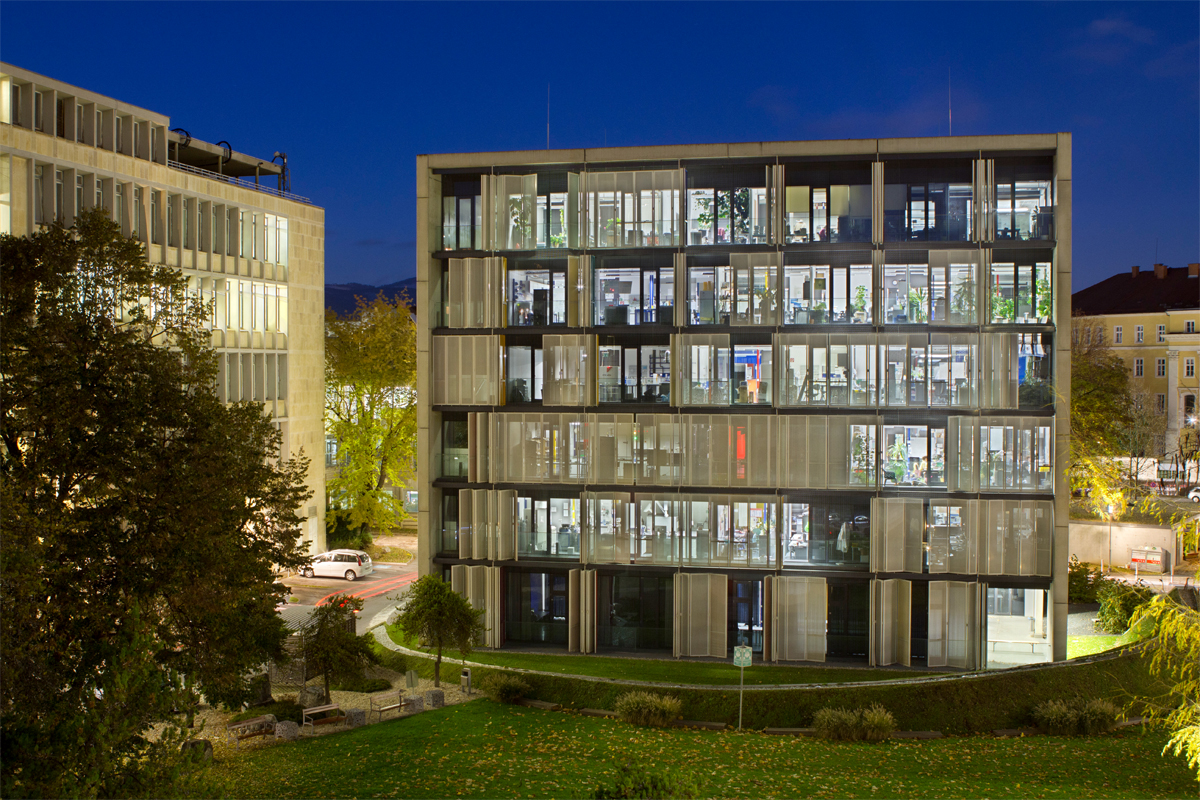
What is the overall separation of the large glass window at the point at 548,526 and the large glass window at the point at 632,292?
586 cm

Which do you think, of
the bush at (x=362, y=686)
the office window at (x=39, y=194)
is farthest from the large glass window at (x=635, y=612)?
the office window at (x=39, y=194)

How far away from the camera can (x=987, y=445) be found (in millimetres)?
27406

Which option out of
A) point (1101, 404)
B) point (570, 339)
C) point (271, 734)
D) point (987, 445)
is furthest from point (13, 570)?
point (1101, 404)

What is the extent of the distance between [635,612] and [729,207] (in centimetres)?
1294

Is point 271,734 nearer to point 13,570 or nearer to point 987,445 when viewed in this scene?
point 13,570

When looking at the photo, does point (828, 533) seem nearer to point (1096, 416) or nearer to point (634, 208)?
point (634, 208)

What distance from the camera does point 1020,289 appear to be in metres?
27.6

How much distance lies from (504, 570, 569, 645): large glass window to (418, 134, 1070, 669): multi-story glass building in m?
0.09

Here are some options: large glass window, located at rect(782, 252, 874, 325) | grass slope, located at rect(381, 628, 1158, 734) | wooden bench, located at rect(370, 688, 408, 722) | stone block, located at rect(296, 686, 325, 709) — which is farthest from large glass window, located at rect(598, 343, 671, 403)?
stone block, located at rect(296, 686, 325, 709)

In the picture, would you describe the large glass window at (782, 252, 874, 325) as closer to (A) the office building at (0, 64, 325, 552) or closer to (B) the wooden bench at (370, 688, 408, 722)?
(B) the wooden bench at (370, 688, 408, 722)

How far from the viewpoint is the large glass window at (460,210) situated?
30.0 metres

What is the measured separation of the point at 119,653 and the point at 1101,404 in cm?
5354

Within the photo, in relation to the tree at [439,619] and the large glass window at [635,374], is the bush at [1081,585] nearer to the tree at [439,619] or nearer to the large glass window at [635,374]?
the large glass window at [635,374]

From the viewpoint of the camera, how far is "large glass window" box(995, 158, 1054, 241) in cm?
2736
